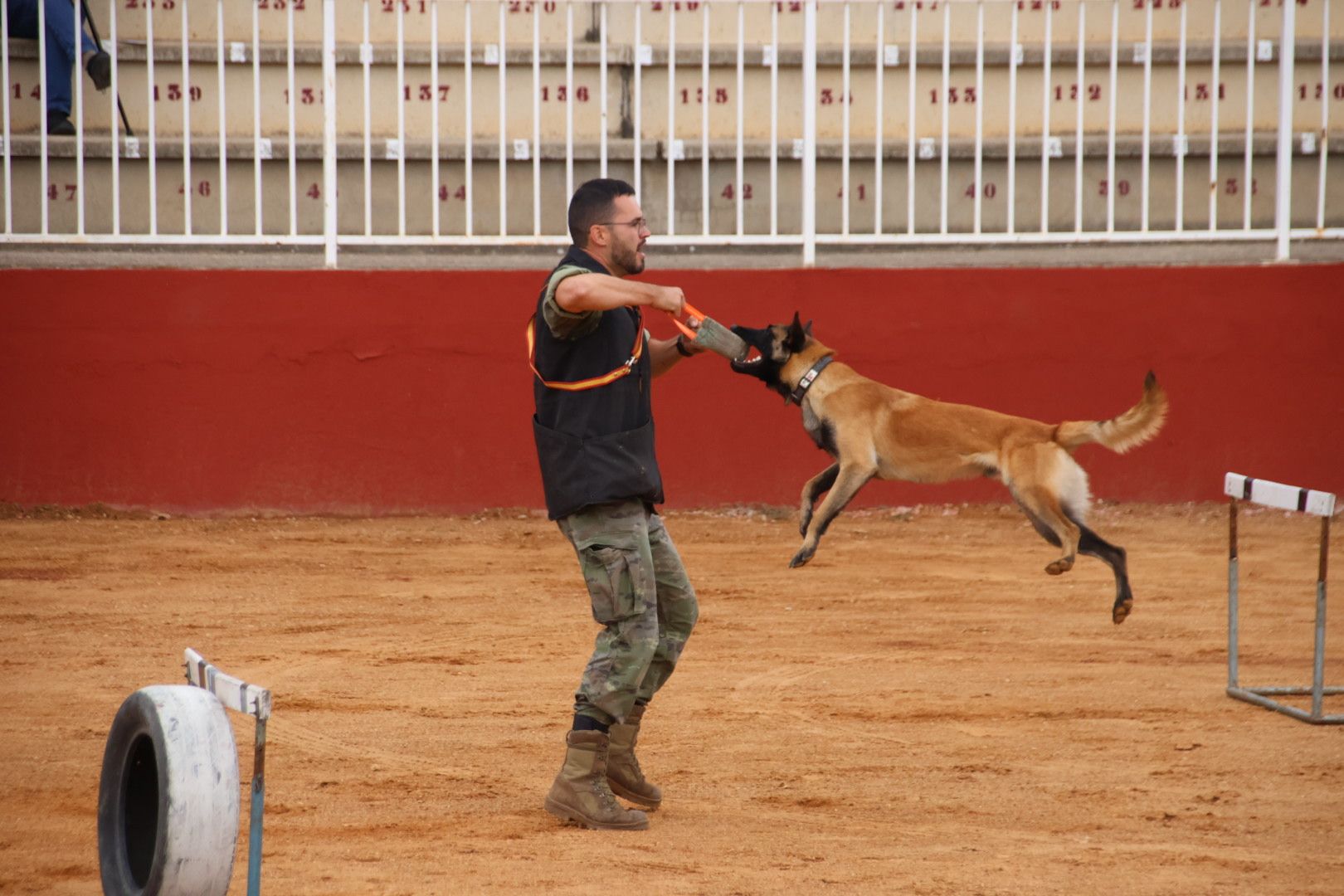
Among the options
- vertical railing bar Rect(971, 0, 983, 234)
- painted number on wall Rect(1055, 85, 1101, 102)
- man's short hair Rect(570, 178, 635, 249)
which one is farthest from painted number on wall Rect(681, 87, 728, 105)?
man's short hair Rect(570, 178, 635, 249)

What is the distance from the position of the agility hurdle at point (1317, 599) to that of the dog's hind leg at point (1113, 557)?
19.2 inches

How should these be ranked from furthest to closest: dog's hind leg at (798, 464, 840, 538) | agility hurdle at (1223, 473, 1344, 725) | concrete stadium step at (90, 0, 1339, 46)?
1. concrete stadium step at (90, 0, 1339, 46)
2. dog's hind leg at (798, 464, 840, 538)
3. agility hurdle at (1223, 473, 1344, 725)

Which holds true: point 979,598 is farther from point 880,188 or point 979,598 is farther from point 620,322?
point 620,322

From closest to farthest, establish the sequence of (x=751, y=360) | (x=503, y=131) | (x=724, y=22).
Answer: (x=751, y=360), (x=503, y=131), (x=724, y=22)

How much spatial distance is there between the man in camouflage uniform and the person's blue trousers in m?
7.27

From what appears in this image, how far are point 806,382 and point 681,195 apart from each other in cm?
539

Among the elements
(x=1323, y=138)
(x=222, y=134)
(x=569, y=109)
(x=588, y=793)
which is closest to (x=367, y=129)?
(x=222, y=134)

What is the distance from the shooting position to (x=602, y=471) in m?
4.84

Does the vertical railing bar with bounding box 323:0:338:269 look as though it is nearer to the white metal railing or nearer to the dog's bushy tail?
the white metal railing

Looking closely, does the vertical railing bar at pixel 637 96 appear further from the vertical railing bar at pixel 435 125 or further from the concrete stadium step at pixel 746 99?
the vertical railing bar at pixel 435 125

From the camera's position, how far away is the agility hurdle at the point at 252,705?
3510 mm

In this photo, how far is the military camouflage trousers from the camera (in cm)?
487

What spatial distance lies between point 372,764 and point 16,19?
8110 millimetres

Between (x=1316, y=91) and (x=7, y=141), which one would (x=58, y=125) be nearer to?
(x=7, y=141)
